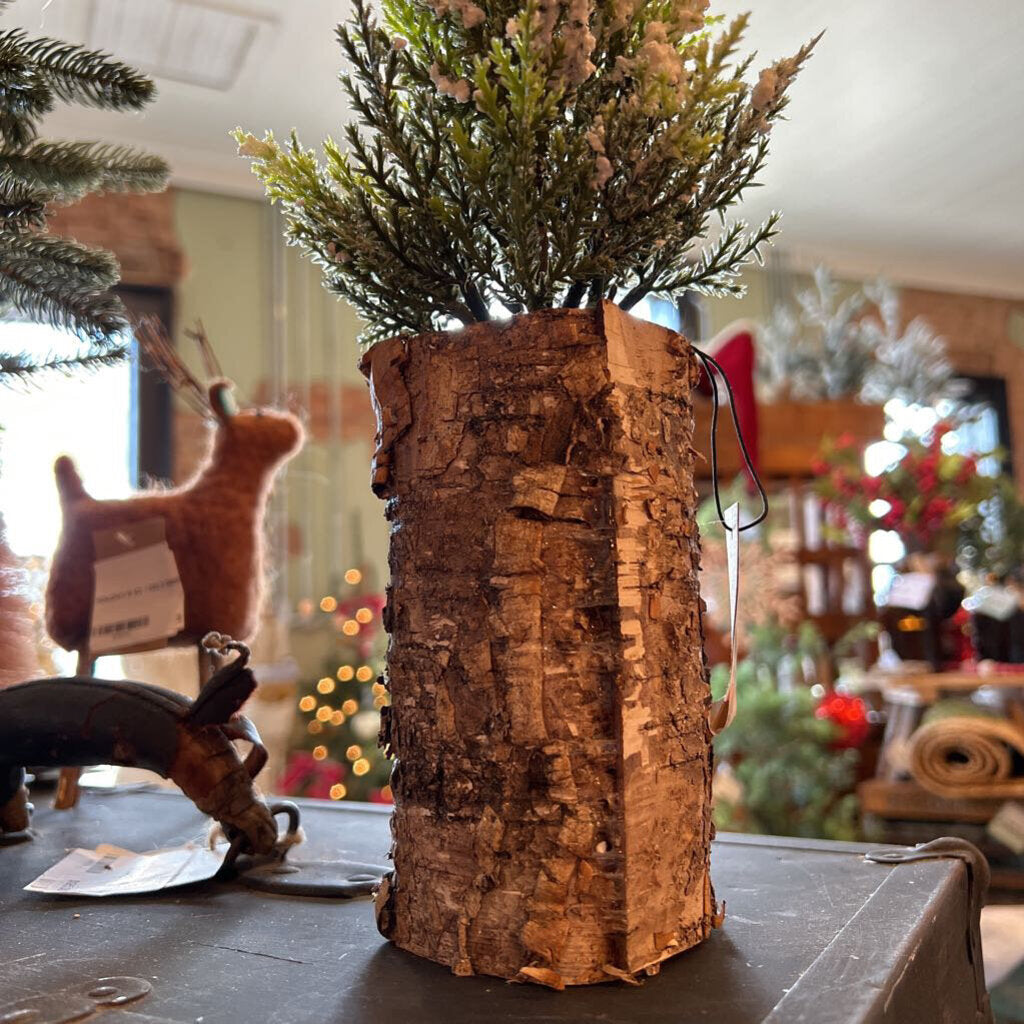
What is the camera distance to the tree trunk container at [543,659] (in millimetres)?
598

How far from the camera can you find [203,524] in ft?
3.56

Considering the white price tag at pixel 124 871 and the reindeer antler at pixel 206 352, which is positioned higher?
the reindeer antler at pixel 206 352

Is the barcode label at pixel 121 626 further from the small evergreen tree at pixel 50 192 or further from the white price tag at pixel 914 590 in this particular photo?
the white price tag at pixel 914 590

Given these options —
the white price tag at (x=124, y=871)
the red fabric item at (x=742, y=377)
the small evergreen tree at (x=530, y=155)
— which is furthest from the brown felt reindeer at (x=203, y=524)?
the red fabric item at (x=742, y=377)

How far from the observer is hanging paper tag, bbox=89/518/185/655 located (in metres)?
1.06

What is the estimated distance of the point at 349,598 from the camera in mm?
3564

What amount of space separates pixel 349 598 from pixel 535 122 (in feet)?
10.1

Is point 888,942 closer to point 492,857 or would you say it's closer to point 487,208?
A: point 492,857

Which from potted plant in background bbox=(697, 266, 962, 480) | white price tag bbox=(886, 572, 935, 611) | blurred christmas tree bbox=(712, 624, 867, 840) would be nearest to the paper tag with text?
blurred christmas tree bbox=(712, 624, 867, 840)

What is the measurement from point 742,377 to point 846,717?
38.6 inches

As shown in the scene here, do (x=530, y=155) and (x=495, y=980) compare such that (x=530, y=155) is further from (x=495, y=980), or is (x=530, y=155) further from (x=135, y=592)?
(x=135, y=592)

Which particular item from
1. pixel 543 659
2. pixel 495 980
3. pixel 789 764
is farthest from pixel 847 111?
pixel 495 980

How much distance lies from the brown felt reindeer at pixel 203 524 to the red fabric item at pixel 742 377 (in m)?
1.86

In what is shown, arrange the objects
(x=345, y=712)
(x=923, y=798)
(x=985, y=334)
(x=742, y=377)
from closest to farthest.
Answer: (x=923, y=798)
(x=742, y=377)
(x=345, y=712)
(x=985, y=334)
